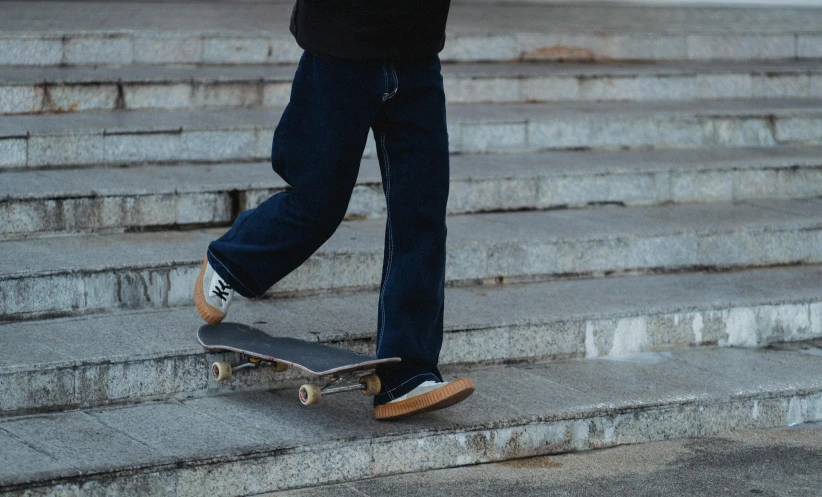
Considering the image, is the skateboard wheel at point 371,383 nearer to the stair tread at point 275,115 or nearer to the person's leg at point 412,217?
the person's leg at point 412,217

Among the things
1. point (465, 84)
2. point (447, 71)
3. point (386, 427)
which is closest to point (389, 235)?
point (386, 427)

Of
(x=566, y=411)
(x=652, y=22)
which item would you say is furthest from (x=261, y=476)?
(x=652, y=22)

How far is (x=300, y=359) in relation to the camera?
3645 millimetres

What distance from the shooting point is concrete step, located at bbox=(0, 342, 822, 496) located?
327cm

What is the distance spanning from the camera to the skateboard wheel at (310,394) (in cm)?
361

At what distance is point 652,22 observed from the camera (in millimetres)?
9984

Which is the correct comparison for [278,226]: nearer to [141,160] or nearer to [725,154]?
[141,160]

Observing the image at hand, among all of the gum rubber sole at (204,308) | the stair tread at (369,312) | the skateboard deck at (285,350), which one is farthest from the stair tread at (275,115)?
the skateboard deck at (285,350)

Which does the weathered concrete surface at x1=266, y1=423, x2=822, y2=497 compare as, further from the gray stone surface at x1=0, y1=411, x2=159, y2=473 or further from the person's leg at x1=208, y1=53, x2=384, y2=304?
the person's leg at x1=208, y1=53, x2=384, y2=304

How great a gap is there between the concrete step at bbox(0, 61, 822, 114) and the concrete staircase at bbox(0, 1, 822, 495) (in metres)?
0.02

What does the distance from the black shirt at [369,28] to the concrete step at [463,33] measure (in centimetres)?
376

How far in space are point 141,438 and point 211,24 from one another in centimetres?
520

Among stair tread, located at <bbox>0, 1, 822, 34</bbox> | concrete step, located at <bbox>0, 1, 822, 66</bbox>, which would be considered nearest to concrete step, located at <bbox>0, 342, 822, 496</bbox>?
concrete step, located at <bbox>0, 1, 822, 66</bbox>

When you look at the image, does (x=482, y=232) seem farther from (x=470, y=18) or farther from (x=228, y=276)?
(x=470, y=18)
